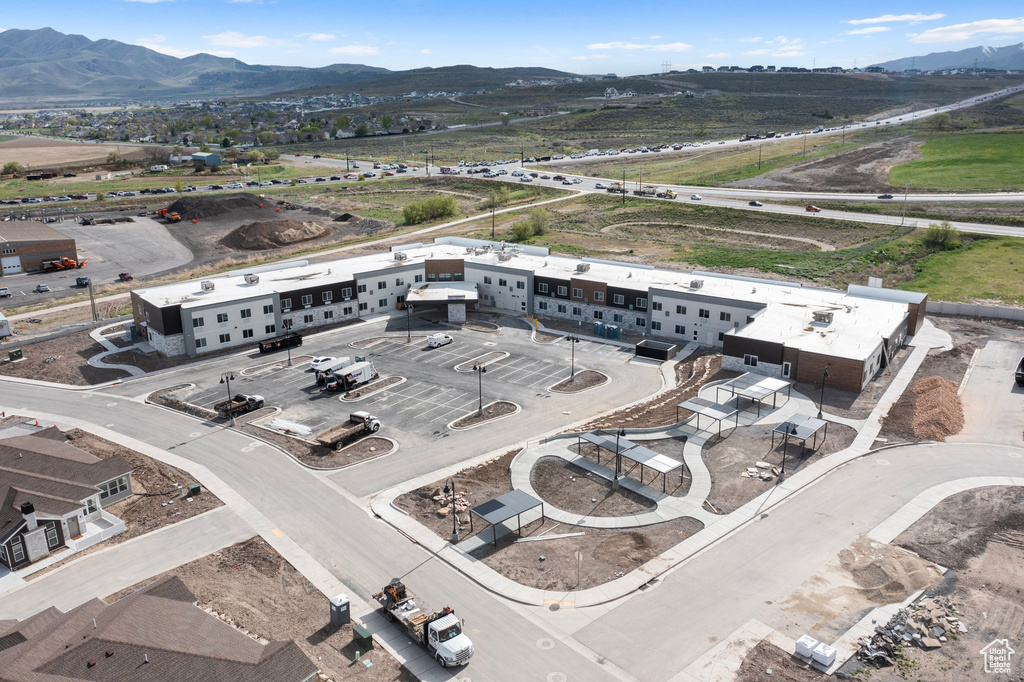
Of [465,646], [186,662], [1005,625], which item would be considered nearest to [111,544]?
[186,662]

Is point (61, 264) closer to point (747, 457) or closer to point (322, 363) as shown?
point (322, 363)

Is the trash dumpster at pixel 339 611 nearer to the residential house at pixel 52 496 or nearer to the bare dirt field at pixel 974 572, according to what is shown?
the residential house at pixel 52 496

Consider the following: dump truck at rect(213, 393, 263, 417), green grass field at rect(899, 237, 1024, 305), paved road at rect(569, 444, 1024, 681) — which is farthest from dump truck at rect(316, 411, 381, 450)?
green grass field at rect(899, 237, 1024, 305)

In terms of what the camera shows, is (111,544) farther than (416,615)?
Yes

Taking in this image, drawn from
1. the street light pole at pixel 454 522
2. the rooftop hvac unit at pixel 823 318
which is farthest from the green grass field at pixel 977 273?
the street light pole at pixel 454 522

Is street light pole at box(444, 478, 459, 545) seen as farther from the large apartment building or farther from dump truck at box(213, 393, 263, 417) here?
the large apartment building

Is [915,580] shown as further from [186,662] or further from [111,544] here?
[111,544]
